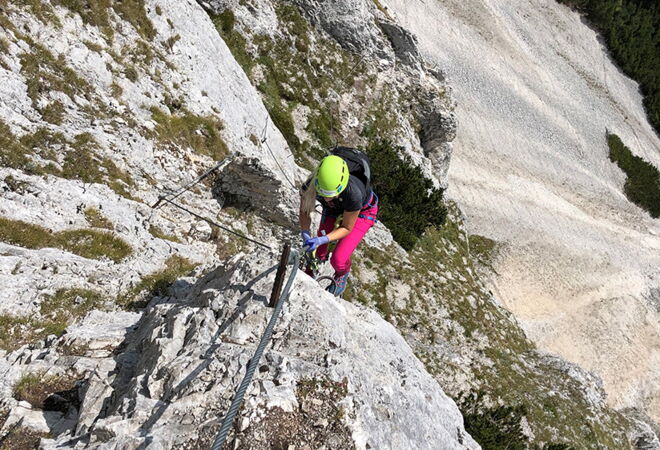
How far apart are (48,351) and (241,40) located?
19.7 meters

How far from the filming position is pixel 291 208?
15492 mm

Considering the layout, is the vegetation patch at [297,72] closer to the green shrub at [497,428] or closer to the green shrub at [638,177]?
the green shrub at [497,428]

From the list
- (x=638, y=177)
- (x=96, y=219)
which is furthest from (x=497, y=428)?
(x=638, y=177)

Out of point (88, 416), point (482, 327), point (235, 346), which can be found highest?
point (235, 346)

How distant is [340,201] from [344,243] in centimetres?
129

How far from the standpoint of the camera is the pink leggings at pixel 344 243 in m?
10.1

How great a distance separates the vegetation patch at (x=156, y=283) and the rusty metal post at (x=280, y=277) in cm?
392

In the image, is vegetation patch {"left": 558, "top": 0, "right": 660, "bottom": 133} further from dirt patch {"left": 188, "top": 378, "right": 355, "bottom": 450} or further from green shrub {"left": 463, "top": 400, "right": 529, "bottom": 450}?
dirt patch {"left": 188, "top": 378, "right": 355, "bottom": 450}

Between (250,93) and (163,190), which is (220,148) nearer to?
(163,190)

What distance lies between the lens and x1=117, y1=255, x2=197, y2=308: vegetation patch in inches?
368

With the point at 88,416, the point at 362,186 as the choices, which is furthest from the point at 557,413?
the point at 88,416

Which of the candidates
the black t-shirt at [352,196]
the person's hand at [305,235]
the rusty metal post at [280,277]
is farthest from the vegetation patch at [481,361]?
the rusty metal post at [280,277]

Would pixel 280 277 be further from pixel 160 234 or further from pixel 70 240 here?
pixel 160 234

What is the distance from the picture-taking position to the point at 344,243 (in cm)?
1009
